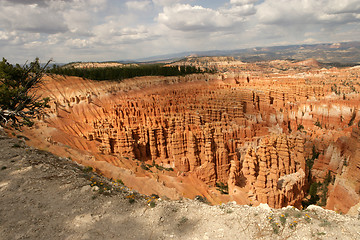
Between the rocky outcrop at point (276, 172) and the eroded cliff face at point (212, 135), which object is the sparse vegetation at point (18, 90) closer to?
the eroded cliff face at point (212, 135)

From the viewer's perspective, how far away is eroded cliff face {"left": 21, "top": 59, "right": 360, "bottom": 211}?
2152 centimetres

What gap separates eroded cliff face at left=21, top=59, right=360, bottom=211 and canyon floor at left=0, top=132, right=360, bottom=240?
29.8 feet

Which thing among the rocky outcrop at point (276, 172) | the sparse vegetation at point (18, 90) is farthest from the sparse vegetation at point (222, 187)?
the sparse vegetation at point (18, 90)

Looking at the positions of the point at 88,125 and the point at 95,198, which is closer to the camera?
the point at 95,198

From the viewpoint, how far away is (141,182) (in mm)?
18266

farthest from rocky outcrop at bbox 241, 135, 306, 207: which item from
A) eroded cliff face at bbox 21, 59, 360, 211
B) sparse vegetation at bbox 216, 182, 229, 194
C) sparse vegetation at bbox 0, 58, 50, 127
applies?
sparse vegetation at bbox 0, 58, 50, 127

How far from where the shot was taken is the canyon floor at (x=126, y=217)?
6871 millimetres

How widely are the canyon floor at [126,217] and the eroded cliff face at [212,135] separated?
358 inches

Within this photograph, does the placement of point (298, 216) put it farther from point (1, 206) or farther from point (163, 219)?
point (1, 206)

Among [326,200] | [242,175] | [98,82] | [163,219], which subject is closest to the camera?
[163,219]

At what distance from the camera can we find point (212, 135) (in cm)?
2769

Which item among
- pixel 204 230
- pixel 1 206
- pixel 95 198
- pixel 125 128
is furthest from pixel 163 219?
pixel 125 128

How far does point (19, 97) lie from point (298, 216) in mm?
16111

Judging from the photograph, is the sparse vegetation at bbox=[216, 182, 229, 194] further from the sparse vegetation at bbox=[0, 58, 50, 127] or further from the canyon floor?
the sparse vegetation at bbox=[0, 58, 50, 127]
